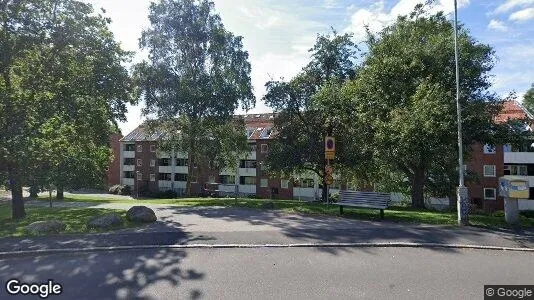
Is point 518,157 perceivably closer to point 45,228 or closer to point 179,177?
point 179,177

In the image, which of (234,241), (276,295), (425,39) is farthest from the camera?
(425,39)

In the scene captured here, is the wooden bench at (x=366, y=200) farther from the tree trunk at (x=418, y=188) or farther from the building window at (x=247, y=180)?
the building window at (x=247, y=180)

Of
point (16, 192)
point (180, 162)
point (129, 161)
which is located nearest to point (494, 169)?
point (180, 162)

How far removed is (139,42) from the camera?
3011cm

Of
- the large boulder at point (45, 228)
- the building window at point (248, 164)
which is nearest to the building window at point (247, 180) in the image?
the building window at point (248, 164)

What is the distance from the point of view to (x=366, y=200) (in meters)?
13.8

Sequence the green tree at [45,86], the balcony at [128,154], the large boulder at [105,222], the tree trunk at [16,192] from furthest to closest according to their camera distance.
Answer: the balcony at [128,154] < the tree trunk at [16,192] < the green tree at [45,86] < the large boulder at [105,222]

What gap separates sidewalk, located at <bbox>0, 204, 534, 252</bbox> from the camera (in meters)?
9.88

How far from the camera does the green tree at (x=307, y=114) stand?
84.2ft

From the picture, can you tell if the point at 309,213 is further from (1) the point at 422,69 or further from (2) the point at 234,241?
(1) the point at 422,69

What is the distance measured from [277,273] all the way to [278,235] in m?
2.96

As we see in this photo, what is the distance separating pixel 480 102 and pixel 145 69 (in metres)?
22.2

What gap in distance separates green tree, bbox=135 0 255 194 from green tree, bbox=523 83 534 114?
33.3 m

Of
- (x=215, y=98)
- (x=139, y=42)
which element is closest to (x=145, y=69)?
(x=139, y=42)
